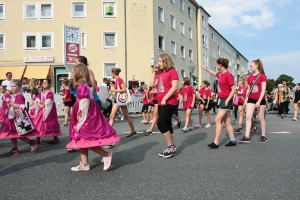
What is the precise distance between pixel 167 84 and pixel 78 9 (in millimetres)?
27143

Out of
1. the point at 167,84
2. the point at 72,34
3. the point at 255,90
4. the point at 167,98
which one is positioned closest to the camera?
the point at 167,98

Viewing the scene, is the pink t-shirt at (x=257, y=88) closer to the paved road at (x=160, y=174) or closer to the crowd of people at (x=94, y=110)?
the crowd of people at (x=94, y=110)

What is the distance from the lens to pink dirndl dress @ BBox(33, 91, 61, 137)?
700cm

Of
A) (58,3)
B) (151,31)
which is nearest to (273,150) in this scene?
(151,31)

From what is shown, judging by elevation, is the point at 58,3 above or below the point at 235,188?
above

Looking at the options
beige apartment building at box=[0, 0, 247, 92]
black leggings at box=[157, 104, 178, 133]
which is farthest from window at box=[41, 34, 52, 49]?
black leggings at box=[157, 104, 178, 133]

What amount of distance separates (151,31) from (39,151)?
25683 millimetres

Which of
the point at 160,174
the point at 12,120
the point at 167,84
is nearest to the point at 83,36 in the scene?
the point at 12,120

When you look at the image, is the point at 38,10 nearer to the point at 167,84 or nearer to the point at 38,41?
the point at 38,41

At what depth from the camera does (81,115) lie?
4.52 metres

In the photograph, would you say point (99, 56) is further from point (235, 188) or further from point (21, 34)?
point (235, 188)

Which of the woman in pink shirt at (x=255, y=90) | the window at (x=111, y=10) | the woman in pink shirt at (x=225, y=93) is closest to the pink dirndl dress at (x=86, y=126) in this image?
the woman in pink shirt at (x=225, y=93)

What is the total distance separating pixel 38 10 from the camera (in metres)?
30.2

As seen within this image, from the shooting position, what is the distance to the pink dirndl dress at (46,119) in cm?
700
